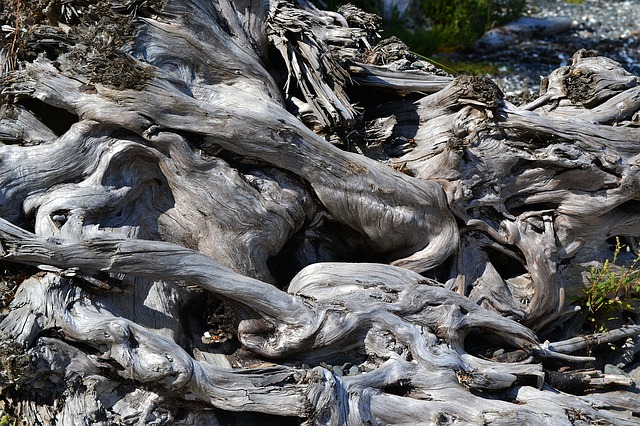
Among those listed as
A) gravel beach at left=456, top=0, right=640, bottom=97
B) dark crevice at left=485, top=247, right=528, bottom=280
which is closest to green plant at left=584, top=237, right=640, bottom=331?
dark crevice at left=485, top=247, right=528, bottom=280

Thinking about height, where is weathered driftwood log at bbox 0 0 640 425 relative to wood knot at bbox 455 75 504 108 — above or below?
below

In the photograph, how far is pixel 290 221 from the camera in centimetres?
589

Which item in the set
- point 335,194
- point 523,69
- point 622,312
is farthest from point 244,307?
point 523,69

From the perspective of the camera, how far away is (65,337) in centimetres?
500

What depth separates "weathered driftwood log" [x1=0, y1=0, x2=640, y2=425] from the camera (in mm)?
5012

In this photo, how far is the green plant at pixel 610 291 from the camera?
658cm

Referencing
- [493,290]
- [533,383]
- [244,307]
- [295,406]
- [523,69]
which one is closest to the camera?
[295,406]

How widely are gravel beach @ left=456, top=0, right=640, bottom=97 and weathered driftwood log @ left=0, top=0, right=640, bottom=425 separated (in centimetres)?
530

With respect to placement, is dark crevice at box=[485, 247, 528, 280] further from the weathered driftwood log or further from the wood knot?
the wood knot

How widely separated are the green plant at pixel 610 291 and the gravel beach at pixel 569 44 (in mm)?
5314

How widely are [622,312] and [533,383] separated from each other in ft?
5.50

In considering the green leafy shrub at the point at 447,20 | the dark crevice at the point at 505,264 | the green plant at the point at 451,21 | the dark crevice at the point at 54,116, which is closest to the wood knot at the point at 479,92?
the dark crevice at the point at 505,264

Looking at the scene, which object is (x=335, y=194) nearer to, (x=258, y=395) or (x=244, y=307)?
(x=244, y=307)

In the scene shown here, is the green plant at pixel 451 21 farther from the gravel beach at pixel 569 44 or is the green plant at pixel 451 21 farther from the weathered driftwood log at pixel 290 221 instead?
the weathered driftwood log at pixel 290 221
